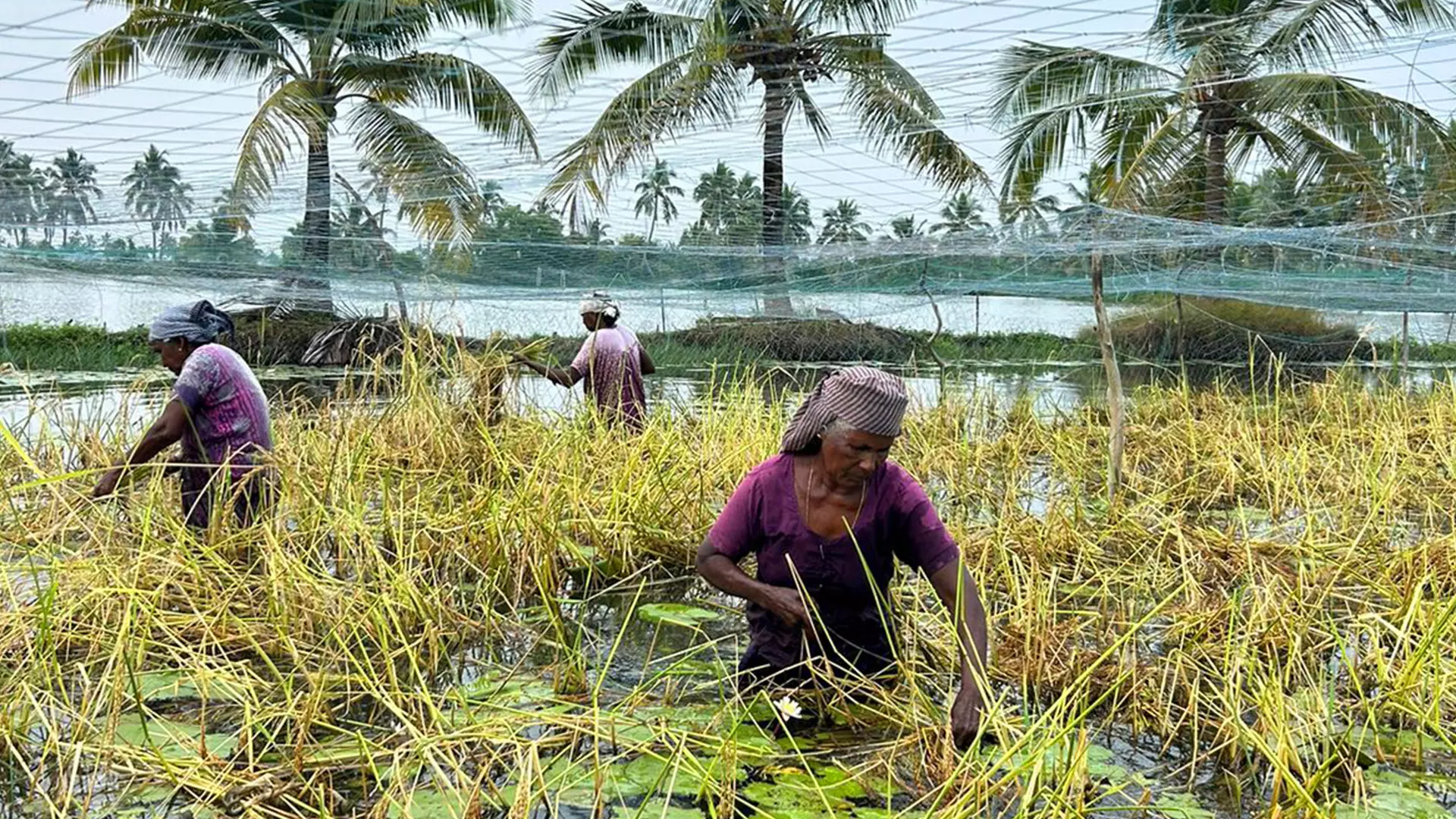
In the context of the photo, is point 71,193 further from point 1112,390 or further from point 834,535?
point 834,535

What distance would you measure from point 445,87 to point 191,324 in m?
11.6

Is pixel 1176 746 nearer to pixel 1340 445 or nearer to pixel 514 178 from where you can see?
pixel 1340 445

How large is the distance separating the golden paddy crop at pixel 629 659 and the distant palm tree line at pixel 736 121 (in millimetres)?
5999

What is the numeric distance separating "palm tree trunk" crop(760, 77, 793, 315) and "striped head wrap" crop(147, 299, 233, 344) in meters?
5.92

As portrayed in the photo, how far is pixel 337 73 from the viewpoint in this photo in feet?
49.6

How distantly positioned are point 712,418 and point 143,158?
6652 millimetres

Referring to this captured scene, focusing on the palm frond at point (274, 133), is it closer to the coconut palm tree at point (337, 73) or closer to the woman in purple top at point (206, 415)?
the coconut palm tree at point (337, 73)

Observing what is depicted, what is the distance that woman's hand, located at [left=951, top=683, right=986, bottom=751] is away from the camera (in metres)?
2.57

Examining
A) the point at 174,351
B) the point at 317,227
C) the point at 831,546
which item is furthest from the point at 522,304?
the point at 831,546

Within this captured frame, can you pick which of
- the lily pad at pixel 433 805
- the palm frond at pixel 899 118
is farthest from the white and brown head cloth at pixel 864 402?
the palm frond at pixel 899 118

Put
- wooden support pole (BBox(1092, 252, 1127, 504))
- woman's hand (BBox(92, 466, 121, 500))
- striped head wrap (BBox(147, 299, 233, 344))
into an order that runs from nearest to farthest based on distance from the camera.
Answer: woman's hand (BBox(92, 466, 121, 500)), striped head wrap (BBox(147, 299, 233, 344)), wooden support pole (BBox(1092, 252, 1127, 504))

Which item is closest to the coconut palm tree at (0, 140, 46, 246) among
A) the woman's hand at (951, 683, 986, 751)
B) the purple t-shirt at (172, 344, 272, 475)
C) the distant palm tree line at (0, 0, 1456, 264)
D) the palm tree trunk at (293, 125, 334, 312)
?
the distant palm tree line at (0, 0, 1456, 264)

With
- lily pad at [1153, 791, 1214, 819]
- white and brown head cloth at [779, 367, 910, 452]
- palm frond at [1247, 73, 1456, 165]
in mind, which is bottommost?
lily pad at [1153, 791, 1214, 819]

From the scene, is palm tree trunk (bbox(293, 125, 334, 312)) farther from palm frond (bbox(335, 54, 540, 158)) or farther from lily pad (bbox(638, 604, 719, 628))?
lily pad (bbox(638, 604, 719, 628))
